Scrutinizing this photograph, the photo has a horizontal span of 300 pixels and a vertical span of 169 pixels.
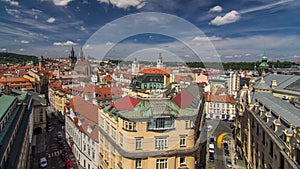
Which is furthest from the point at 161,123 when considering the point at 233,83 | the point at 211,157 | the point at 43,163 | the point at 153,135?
the point at 233,83

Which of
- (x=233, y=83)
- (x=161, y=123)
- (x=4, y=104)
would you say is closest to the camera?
(x=161, y=123)

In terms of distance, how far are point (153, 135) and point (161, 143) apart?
676 mm

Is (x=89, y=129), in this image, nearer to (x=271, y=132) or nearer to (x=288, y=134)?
(x=271, y=132)

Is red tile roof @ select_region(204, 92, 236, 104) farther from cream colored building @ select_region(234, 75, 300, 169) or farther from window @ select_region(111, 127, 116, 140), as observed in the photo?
window @ select_region(111, 127, 116, 140)

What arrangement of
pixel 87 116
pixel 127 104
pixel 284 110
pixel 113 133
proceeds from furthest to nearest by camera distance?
pixel 87 116
pixel 284 110
pixel 113 133
pixel 127 104

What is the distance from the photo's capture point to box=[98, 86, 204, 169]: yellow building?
11.2 metres

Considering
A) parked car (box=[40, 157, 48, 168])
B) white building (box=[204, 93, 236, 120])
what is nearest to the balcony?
parked car (box=[40, 157, 48, 168])

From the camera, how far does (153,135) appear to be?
1135 cm

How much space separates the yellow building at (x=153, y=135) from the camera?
11.2m

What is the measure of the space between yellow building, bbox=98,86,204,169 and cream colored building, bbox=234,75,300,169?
424cm

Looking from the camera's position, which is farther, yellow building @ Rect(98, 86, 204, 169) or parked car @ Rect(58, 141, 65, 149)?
parked car @ Rect(58, 141, 65, 149)

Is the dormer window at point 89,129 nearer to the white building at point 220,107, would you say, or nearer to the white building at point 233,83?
the white building at point 220,107

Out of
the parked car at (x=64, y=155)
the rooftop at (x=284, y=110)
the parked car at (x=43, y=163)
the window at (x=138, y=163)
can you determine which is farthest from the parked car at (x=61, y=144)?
the rooftop at (x=284, y=110)

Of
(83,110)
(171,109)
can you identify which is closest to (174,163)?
(171,109)
